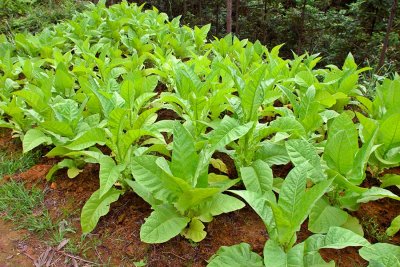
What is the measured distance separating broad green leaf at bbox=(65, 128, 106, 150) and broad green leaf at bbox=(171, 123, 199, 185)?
2.04ft

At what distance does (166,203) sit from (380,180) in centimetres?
156

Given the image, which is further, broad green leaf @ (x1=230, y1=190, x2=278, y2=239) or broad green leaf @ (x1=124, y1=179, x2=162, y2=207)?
broad green leaf @ (x1=124, y1=179, x2=162, y2=207)

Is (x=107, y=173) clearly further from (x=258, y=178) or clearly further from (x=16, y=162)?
(x=16, y=162)

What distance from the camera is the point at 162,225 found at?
211cm

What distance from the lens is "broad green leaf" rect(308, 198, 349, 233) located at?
2.10 m

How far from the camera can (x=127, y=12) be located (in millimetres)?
6637

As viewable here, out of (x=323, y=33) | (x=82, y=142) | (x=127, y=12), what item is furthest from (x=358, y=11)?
(x=82, y=142)

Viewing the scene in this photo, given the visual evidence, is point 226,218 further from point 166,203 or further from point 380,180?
point 380,180

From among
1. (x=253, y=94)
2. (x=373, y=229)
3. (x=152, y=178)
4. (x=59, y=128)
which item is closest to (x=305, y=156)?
(x=253, y=94)

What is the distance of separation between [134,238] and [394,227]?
160 centimetres

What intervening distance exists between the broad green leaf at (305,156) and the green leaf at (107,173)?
1.07 metres

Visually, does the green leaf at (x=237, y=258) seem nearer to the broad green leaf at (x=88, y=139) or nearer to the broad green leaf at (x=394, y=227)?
the broad green leaf at (x=394, y=227)

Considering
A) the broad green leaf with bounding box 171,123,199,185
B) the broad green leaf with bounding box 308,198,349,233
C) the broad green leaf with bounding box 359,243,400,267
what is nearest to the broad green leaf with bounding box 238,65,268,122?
the broad green leaf with bounding box 171,123,199,185

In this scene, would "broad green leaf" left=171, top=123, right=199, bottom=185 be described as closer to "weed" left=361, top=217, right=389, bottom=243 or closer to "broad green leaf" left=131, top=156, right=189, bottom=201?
"broad green leaf" left=131, top=156, right=189, bottom=201
